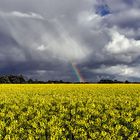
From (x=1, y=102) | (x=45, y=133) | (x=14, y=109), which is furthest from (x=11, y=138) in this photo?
(x=1, y=102)

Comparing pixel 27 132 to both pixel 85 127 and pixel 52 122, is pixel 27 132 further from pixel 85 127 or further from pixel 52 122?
pixel 85 127

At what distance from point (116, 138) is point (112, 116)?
4.60 meters

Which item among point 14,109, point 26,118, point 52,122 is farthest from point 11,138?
point 14,109

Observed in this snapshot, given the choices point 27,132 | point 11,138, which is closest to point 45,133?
point 27,132

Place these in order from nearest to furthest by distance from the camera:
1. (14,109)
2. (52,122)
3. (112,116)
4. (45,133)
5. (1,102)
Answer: (45,133) → (52,122) → (112,116) → (14,109) → (1,102)

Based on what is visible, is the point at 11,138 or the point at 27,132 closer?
the point at 11,138

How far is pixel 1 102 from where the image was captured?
25.1 m

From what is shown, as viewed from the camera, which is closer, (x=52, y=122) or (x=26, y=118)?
(x=52, y=122)

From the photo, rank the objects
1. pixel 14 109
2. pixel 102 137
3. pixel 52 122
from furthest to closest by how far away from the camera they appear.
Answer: pixel 14 109 < pixel 52 122 < pixel 102 137

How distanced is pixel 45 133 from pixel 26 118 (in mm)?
3919

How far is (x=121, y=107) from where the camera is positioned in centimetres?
2127

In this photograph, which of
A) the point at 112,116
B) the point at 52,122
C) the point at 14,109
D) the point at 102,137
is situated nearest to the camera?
the point at 102,137

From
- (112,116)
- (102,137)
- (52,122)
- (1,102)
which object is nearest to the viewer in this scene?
(102,137)

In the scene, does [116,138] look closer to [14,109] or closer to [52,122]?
[52,122]
